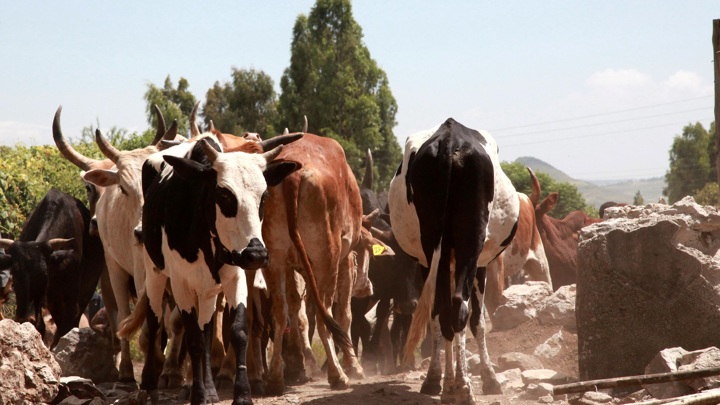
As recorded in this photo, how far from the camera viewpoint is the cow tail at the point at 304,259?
8711 millimetres

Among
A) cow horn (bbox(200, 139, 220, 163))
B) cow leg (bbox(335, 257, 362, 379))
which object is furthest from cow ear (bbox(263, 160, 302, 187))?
cow leg (bbox(335, 257, 362, 379))

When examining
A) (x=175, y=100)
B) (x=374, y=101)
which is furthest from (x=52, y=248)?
(x=175, y=100)

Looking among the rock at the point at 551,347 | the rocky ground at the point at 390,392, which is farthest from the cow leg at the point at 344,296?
the rock at the point at 551,347

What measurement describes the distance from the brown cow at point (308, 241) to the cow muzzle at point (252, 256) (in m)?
1.70

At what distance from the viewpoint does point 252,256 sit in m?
6.93

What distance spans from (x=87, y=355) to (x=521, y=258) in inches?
277

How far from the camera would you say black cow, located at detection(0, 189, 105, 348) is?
10938 mm

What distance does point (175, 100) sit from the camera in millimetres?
42094

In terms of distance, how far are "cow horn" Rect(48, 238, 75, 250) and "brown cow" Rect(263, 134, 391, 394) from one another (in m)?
3.08

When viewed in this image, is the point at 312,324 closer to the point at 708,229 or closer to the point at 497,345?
the point at 497,345

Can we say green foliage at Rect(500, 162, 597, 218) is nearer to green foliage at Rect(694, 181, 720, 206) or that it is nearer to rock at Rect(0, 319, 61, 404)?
green foliage at Rect(694, 181, 720, 206)

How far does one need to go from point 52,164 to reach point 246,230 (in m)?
11.3

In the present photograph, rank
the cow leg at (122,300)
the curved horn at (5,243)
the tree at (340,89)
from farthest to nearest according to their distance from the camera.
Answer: the tree at (340,89), the curved horn at (5,243), the cow leg at (122,300)

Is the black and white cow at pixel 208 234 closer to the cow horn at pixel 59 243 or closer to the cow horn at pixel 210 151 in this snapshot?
the cow horn at pixel 210 151
